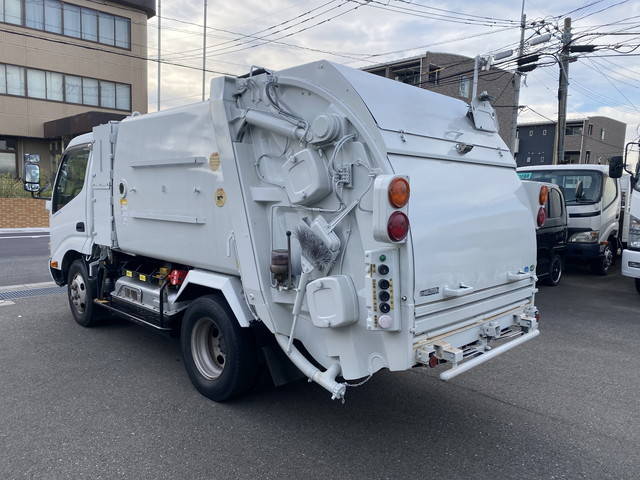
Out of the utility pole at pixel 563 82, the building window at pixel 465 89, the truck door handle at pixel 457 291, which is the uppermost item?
the building window at pixel 465 89

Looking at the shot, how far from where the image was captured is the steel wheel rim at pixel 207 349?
4.49 m

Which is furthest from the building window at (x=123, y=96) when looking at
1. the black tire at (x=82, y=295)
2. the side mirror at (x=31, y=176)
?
the black tire at (x=82, y=295)

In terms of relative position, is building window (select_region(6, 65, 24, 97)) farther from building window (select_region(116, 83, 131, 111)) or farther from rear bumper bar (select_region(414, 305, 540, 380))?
rear bumper bar (select_region(414, 305, 540, 380))

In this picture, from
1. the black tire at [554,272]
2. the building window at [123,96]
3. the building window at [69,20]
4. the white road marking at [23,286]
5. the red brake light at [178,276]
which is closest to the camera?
the red brake light at [178,276]

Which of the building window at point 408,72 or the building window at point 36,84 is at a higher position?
the building window at point 408,72

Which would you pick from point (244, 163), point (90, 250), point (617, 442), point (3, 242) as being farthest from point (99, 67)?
point (617, 442)

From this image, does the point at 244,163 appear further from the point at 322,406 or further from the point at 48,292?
the point at 48,292

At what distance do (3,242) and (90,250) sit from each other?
1135 cm

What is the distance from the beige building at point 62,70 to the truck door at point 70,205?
1803 cm

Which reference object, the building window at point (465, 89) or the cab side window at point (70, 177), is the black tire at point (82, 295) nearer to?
the cab side window at point (70, 177)

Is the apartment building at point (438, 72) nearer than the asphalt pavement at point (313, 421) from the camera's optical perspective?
No

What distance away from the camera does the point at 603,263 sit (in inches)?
448

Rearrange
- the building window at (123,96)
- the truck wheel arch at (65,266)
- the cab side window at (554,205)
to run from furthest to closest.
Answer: the building window at (123,96)
the cab side window at (554,205)
the truck wheel arch at (65,266)

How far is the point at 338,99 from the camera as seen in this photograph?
3.51 meters
